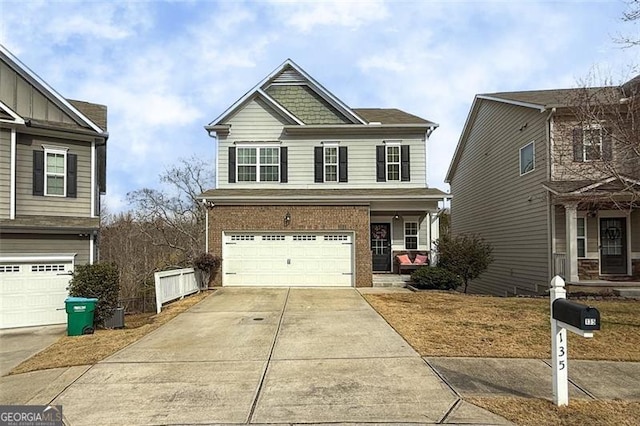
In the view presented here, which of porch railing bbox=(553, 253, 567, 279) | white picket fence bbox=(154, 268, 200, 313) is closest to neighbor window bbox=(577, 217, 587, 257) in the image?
porch railing bbox=(553, 253, 567, 279)

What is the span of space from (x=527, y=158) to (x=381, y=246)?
6567 mm

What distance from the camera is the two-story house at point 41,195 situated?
13336 millimetres

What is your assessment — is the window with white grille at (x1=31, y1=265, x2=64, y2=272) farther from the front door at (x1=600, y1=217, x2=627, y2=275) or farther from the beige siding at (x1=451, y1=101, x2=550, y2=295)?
the front door at (x1=600, y1=217, x2=627, y2=275)

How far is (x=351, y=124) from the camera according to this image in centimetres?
1873

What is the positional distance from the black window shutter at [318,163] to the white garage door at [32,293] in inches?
368

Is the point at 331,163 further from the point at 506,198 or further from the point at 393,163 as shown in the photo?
the point at 506,198

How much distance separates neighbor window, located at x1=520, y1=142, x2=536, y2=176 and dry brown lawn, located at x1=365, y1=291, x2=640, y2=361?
583 cm

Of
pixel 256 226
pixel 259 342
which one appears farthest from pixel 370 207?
pixel 259 342

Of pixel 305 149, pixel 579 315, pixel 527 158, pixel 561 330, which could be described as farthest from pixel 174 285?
pixel 527 158

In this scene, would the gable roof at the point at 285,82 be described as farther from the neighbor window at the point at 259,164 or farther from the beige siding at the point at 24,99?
the beige siding at the point at 24,99

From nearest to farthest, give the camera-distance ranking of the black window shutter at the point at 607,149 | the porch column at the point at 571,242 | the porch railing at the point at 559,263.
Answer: the black window shutter at the point at 607,149 < the porch column at the point at 571,242 < the porch railing at the point at 559,263

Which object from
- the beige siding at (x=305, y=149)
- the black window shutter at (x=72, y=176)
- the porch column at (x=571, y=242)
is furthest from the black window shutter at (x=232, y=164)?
the porch column at (x=571, y=242)

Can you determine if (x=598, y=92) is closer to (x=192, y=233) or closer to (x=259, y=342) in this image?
(x=259, y=342)

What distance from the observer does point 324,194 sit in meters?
17.6
